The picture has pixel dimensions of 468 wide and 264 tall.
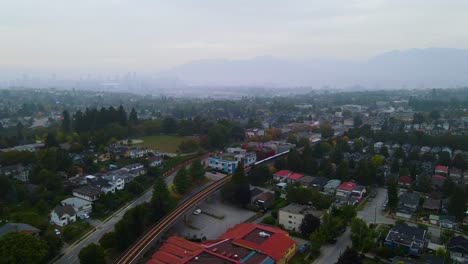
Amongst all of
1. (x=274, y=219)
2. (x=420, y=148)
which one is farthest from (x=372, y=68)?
(x=274, y=219)

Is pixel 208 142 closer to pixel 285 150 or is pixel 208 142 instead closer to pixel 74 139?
pixel 285 150

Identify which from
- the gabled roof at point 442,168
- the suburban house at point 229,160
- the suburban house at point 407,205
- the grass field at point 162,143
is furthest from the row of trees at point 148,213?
the gabled roof at point 442,168

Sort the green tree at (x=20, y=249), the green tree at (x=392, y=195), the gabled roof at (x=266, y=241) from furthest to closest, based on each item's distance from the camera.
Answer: the green tree at (x=392, y=195) → the gabled roof at (x=266, y=241) → the green tree at (x=20, y=249)

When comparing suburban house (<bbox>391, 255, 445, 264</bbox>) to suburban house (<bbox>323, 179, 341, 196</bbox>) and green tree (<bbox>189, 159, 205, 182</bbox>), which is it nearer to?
suburban house (<bbox>323, 179, 341, 196</bbox>)

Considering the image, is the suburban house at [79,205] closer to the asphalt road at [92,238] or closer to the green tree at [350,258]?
the asphalt road at [92,238]

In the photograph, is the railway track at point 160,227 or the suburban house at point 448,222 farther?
the suburban house at point 448,222

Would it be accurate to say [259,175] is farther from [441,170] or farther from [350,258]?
[441,170]

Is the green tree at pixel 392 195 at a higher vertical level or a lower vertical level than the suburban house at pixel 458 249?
higher
